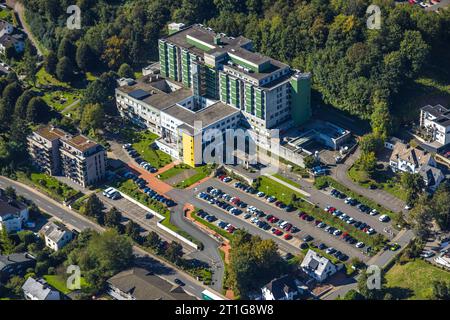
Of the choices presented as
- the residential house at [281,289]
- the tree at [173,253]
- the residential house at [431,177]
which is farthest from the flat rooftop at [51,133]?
the residential house at [431,177]

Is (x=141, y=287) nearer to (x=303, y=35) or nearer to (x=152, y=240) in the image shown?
(x=152, y=240)

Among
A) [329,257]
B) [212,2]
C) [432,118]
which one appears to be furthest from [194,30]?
[329,257]

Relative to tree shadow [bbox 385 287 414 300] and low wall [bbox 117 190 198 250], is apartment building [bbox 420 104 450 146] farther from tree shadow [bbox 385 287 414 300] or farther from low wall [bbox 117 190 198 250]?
low wall [bbox 117 190 198 250]

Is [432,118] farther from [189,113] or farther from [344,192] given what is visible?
[189,113]

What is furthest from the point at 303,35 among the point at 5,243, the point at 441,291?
the point at 5,243

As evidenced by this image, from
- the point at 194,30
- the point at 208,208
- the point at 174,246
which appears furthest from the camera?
→ the point at 194,30

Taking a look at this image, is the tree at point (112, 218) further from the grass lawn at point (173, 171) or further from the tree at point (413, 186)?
the tree at point (413, 186)
